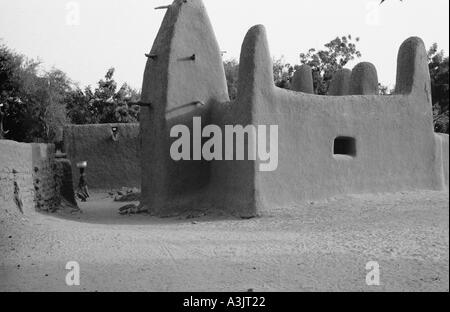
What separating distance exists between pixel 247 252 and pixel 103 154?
12289mm

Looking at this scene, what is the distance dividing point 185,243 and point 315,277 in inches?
93.9

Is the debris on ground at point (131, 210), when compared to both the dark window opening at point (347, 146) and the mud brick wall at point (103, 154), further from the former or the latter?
the mud brick wall at point (103, 154)

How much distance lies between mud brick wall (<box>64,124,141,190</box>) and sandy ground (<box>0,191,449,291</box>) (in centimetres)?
864

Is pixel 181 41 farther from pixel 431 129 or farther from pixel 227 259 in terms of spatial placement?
pixel 227 259

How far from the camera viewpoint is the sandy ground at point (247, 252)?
5082mm

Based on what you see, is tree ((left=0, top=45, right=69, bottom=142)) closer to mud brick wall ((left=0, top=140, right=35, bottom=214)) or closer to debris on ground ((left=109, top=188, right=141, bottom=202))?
debris on ground ((left=109, top=188, right=141, bottom=202))

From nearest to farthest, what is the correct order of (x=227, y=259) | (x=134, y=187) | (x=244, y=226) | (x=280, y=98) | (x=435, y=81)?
(x=227, y=259) < (x=244, y=226) < (x=280, y=98) < (x=134, y=187) < (x=435, y=81)

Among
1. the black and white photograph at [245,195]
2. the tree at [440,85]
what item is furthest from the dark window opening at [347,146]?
the tree at [440,85]

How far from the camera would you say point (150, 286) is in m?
4.96

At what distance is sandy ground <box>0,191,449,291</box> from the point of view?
508cm

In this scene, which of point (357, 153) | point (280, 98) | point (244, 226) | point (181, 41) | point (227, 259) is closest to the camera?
point (227, 259)

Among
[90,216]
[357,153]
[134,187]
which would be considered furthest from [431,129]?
[134,187]

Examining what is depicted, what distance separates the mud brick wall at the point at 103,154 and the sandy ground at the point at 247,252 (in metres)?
8.64

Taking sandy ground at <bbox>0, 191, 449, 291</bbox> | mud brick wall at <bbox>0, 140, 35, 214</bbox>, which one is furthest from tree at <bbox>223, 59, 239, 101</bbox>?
sandy ground at <bbox>0, 191, 449, 291</bbox>
